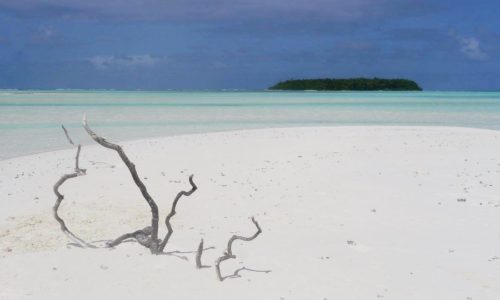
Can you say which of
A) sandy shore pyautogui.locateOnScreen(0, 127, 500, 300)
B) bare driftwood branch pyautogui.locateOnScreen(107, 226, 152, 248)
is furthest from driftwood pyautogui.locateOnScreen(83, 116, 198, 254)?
sandy shore pyautogui.locateOnScreen(0, 127, 500, 300)

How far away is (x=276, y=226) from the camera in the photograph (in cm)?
763

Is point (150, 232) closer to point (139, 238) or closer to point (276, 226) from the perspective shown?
point (139, 238)

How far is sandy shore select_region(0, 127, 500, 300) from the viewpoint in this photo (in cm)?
556

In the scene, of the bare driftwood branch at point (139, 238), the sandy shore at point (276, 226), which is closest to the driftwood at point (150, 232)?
the bare driftwood branch at point (139, 238)

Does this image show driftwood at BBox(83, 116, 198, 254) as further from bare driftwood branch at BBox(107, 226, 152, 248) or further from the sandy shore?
the sandy shore

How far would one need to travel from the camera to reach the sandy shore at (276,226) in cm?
556

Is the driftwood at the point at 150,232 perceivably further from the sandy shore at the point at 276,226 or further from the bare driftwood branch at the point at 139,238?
the sandy shore at the point at 276,226

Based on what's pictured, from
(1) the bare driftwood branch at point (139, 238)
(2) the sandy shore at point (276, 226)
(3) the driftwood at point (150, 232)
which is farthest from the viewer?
(1) the bare driftwood branch at point (139, 238)

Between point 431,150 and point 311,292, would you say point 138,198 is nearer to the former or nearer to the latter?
point 311,292

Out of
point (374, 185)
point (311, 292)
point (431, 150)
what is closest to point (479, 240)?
point (311, 292)

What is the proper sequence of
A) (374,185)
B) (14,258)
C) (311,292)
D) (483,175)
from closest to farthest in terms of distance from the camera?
(311,292) → (14,258) → (374,185) → (483,175)

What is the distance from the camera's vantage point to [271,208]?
864 cm

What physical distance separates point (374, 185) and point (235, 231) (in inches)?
146

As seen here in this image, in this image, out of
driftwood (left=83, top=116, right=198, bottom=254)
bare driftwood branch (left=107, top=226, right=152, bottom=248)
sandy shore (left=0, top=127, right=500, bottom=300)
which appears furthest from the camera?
bare driftwood branch (left=107, top=226, right=152, bottom=248)
